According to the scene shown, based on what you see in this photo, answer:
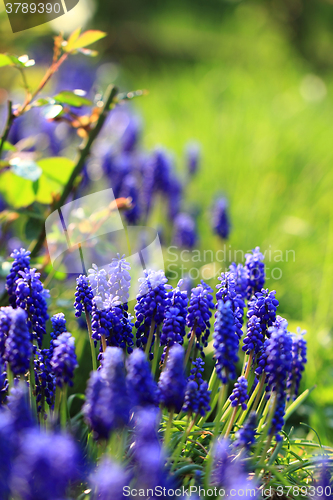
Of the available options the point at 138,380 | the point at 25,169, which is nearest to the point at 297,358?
the point at 138,380

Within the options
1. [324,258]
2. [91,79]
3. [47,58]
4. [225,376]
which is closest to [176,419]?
[225,376]

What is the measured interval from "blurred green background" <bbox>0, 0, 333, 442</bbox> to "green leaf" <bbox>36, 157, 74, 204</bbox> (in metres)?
1.37

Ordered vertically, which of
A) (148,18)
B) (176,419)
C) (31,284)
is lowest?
(148,18)

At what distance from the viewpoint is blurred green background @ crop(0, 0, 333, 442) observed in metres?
3.41

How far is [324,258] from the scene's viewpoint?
12.5 ft

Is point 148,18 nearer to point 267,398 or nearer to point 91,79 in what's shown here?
point 91,79

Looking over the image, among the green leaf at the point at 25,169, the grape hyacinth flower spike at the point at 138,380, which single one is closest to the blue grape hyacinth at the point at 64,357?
the grape hyacinth flower spike at the point at 138,380

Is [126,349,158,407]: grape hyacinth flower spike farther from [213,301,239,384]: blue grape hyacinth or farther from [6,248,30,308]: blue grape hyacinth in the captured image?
[6,248,30,308]: blue grape hyacinth

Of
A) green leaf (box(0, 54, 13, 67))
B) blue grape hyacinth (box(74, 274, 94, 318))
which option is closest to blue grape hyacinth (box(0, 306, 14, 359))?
blue grape hyacinth (box(74, 274, 94, 318))

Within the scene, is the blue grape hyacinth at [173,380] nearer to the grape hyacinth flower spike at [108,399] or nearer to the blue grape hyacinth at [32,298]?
the grape hyacinth flower spike at [108,399]

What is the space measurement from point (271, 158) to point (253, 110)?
187cm

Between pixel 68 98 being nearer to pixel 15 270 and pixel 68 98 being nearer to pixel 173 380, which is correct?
pixel 15 270

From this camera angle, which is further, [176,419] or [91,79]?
[91,79]

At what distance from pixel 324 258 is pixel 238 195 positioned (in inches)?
47.6
